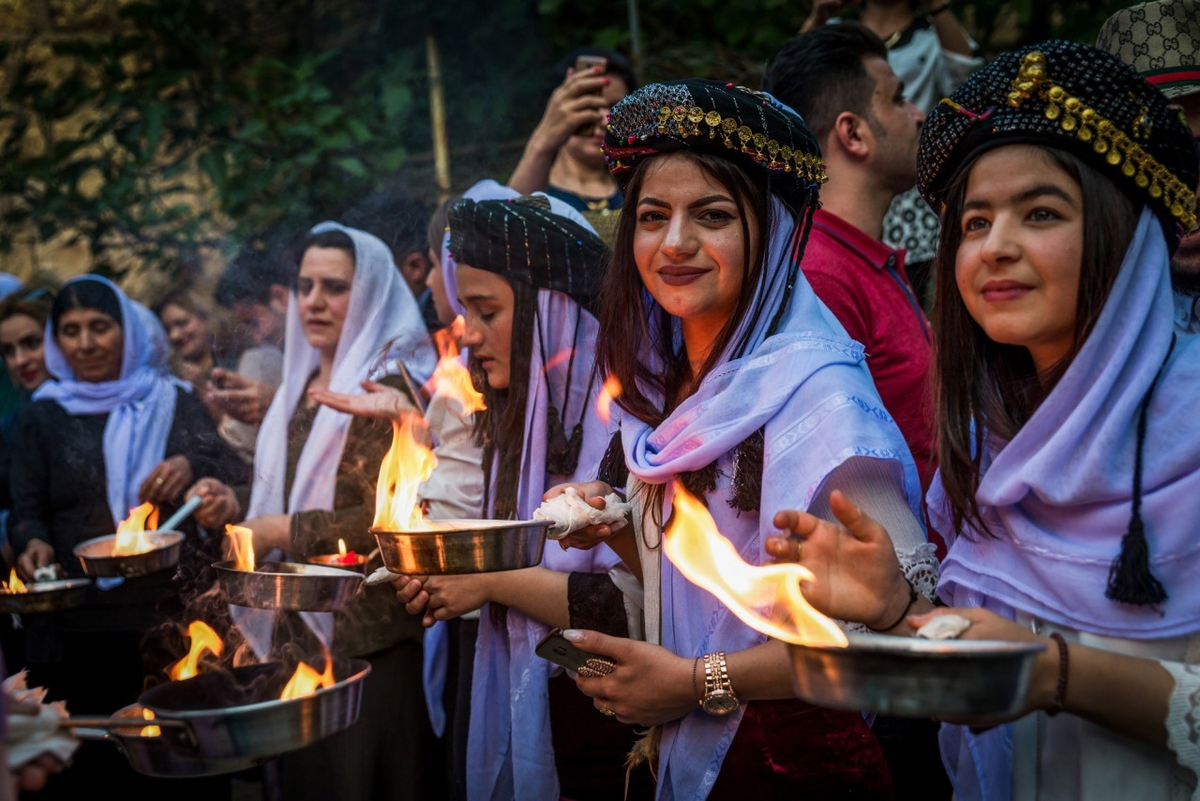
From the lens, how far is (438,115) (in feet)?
25.6

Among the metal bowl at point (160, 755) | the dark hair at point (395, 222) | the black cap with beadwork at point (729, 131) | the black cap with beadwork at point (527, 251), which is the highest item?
the dark hair at point (395, 222)

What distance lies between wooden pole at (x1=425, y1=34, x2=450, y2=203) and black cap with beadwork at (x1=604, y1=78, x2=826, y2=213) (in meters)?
5.06

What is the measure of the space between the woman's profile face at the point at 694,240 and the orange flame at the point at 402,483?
93cm

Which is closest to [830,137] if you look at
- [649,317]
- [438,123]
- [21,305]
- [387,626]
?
[649,317]

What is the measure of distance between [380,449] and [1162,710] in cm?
Result: 317

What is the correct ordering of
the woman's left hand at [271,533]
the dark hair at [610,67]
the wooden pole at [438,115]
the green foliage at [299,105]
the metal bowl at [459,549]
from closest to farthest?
the metal bowl at [459,549] < the woman's left hand at [271,533] < the dark hair at [610,67] < the green foliage at [299,105] < the wooden pole at [438,115]

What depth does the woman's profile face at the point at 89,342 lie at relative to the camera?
5.99 meters

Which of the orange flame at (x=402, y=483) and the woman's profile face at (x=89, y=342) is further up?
the woman's profile face at (x=89, y=342)

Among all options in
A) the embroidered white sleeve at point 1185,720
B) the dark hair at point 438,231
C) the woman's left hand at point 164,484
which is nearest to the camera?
the embroidered white sleeve at point 1185,720

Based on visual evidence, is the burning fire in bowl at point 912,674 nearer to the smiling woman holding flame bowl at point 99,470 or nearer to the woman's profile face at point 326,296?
the woman's profile face at point 326,296

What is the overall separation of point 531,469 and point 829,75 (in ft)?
6.88

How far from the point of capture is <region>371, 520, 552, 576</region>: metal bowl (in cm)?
231

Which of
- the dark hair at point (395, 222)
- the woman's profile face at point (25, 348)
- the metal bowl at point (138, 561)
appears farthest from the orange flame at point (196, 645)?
the woman's profile face at point (25, 348)

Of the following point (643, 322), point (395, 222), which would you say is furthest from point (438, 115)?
point (643, 322)
